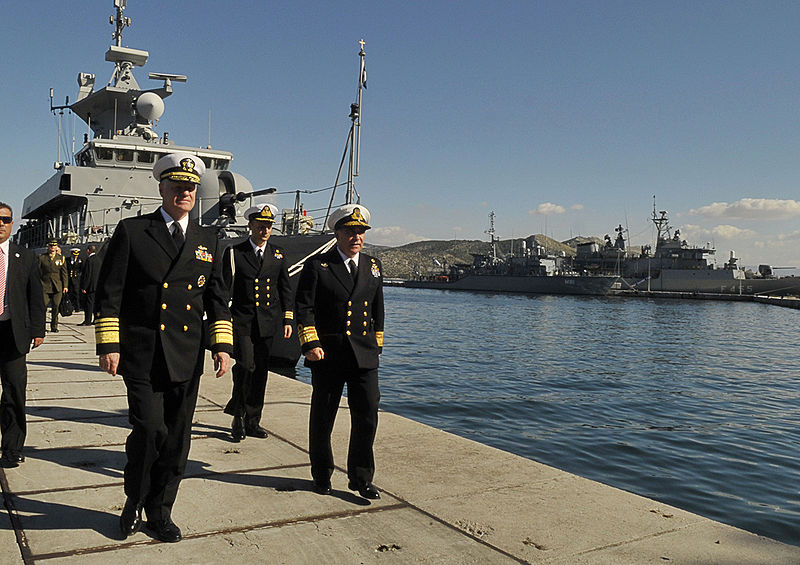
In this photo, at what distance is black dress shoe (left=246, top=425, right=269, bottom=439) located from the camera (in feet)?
18.3

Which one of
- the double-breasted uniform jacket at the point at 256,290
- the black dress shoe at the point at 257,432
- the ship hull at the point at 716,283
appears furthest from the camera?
the ship hull at the point at 716,283

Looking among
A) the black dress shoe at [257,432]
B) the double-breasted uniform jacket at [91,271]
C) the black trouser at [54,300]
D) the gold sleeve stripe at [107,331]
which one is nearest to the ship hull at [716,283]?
the double-breasted uniform jacket at [91,271]

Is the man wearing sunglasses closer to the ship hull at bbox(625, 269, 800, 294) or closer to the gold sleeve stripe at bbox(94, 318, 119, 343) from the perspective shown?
the gold sleeve stripe at bbox(94, 318, 119, 343)

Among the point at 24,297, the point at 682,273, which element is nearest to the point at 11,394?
the point at 24,297

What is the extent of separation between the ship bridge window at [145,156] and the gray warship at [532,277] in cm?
7067

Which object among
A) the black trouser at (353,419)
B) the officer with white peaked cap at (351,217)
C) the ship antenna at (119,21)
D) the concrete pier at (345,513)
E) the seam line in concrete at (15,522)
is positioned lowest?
the concrete pier at (345,513)

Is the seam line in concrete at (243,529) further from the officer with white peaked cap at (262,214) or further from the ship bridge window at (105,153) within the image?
the ship bridge window at (105,153)

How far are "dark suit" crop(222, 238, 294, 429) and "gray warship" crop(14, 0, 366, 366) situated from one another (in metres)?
0.78

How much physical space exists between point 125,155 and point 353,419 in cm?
2196

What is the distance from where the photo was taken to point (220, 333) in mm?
3668

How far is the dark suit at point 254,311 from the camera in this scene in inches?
224

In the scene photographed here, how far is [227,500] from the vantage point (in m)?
3.92

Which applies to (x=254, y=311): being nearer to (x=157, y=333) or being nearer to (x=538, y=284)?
(x=157, y=333)

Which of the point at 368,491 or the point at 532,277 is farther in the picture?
the point at 532,277
